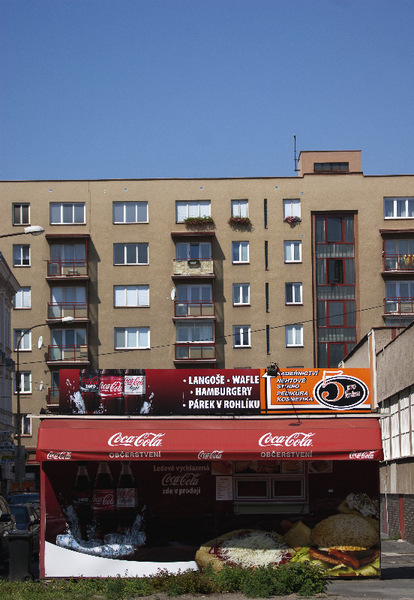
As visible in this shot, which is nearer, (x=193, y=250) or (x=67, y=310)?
(x=67, y=310)

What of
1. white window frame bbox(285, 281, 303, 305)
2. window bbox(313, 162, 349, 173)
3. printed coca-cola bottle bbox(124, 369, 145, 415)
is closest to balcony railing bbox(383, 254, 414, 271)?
white window frame bbox(285, 281, 303, 305)

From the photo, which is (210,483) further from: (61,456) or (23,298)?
(23,298)

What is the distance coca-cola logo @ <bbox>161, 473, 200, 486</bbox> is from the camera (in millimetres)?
18625

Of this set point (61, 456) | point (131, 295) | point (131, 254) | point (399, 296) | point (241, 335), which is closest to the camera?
point (61, 456)

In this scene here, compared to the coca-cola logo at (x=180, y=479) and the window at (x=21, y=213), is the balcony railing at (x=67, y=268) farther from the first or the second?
the coca-cola logo at (x=180, y=479)

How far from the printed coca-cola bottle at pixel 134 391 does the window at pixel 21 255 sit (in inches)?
1900

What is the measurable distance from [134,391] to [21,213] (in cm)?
4944

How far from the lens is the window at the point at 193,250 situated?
215 feet

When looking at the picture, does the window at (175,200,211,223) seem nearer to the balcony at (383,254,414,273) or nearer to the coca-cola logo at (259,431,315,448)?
the balcony at (383,254,414,273)

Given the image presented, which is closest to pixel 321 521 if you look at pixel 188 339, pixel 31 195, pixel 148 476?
pixel 148 476

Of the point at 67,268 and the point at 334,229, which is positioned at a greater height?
the point at 334,229

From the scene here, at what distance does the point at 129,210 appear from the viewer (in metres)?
65.9

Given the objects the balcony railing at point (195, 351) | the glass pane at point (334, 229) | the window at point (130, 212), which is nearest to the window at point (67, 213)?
the window at point (130, 212)

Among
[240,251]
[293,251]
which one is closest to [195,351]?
[240,251]
